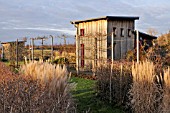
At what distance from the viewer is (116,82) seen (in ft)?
28.3

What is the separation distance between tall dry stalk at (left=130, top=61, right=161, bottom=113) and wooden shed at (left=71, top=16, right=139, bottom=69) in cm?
935

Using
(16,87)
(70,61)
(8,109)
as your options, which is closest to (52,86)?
(16,87)

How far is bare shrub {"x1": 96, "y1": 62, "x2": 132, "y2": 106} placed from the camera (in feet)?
27.0

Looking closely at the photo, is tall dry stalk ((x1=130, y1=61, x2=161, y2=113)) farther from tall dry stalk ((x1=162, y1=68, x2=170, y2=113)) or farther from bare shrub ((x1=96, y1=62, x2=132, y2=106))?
bare shrub ((x1=96, y1=62, x2=132, y2=106))

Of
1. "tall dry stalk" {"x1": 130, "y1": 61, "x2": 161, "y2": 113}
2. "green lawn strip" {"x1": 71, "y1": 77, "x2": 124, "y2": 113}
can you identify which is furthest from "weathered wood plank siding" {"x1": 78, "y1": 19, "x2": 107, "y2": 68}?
"tall dry stalk" {"x1": 130, "y1": 61, "x2": 161, "y2": 113}

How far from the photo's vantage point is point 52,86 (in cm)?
556

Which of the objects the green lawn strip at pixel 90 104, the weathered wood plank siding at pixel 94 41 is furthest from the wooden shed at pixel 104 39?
the green lawn strip at pixel 90 104

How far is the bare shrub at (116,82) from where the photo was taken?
27.0 ft

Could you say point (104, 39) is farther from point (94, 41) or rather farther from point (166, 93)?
point (166, 93)

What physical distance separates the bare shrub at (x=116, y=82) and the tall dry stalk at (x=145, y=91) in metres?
0.89

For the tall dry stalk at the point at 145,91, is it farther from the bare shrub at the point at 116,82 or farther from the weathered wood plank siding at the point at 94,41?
the weathered wood plank siding at the point at 94,41

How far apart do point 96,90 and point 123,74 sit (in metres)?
1.53

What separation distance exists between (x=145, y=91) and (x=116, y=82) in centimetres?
172

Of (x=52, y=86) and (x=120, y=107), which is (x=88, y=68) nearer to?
(x=120, y=107)
